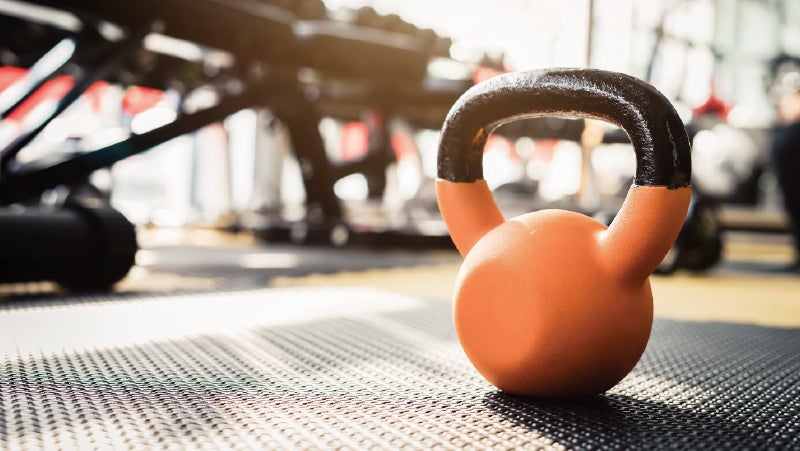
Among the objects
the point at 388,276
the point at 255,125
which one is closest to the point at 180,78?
the point at 388,276

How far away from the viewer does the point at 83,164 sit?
5.46ft

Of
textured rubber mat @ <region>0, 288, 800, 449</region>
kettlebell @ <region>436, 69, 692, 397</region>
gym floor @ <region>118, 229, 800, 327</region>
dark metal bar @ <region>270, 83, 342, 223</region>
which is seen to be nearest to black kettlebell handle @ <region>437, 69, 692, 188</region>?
kettlebell @ <region>436, 69, 692, 397</region>

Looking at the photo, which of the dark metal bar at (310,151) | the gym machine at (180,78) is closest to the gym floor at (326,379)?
the gym machine at (180,78)

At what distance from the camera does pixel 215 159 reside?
17.7 feet

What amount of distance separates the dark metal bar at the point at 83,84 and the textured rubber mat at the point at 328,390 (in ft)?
2.02

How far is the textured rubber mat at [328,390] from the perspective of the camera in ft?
1.71

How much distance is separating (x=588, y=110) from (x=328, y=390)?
36cm

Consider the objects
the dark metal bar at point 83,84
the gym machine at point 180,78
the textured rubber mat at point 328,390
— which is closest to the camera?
the textured rubber mat at point 328,390

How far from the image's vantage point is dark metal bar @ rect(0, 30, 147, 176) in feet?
5.11

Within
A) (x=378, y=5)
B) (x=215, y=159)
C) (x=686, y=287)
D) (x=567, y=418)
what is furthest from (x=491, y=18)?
(x=567, y=418)

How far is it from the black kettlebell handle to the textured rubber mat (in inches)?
8.5

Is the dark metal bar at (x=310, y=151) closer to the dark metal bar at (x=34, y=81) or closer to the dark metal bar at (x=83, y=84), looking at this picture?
the dark metal bar at (x=83, y=84)

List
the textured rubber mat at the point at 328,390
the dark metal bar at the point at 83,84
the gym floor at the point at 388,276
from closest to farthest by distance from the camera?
the textured rubber mat at the point at 328,390
the gym floor at the point at 388,276
the dark metal bar at the point at 83,84

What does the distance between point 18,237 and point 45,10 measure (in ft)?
2.58
